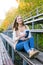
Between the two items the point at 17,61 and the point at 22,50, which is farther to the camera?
the point at 17,61

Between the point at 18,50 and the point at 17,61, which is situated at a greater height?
the point at 18,50

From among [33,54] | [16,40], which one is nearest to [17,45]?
[16,40]

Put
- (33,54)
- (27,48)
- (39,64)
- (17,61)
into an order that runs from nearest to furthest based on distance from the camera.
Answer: (39,64)
(33,54)
(27,48)
(17,61)

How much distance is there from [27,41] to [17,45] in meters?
0.55

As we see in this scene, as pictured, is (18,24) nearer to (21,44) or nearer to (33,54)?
(21,44)

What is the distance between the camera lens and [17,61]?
7.75m

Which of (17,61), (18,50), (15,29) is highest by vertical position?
(15,29)

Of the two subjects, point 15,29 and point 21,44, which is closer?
point 21,44

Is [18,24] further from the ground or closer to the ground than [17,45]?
further from the ground

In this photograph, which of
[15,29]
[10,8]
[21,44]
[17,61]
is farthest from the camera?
[10,8]

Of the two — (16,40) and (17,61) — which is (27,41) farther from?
(17,61)

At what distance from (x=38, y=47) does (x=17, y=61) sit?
4.07 feet

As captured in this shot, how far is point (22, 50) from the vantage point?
635 centimetres

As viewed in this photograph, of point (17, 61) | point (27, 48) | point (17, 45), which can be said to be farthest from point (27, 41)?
point (17, 61)
